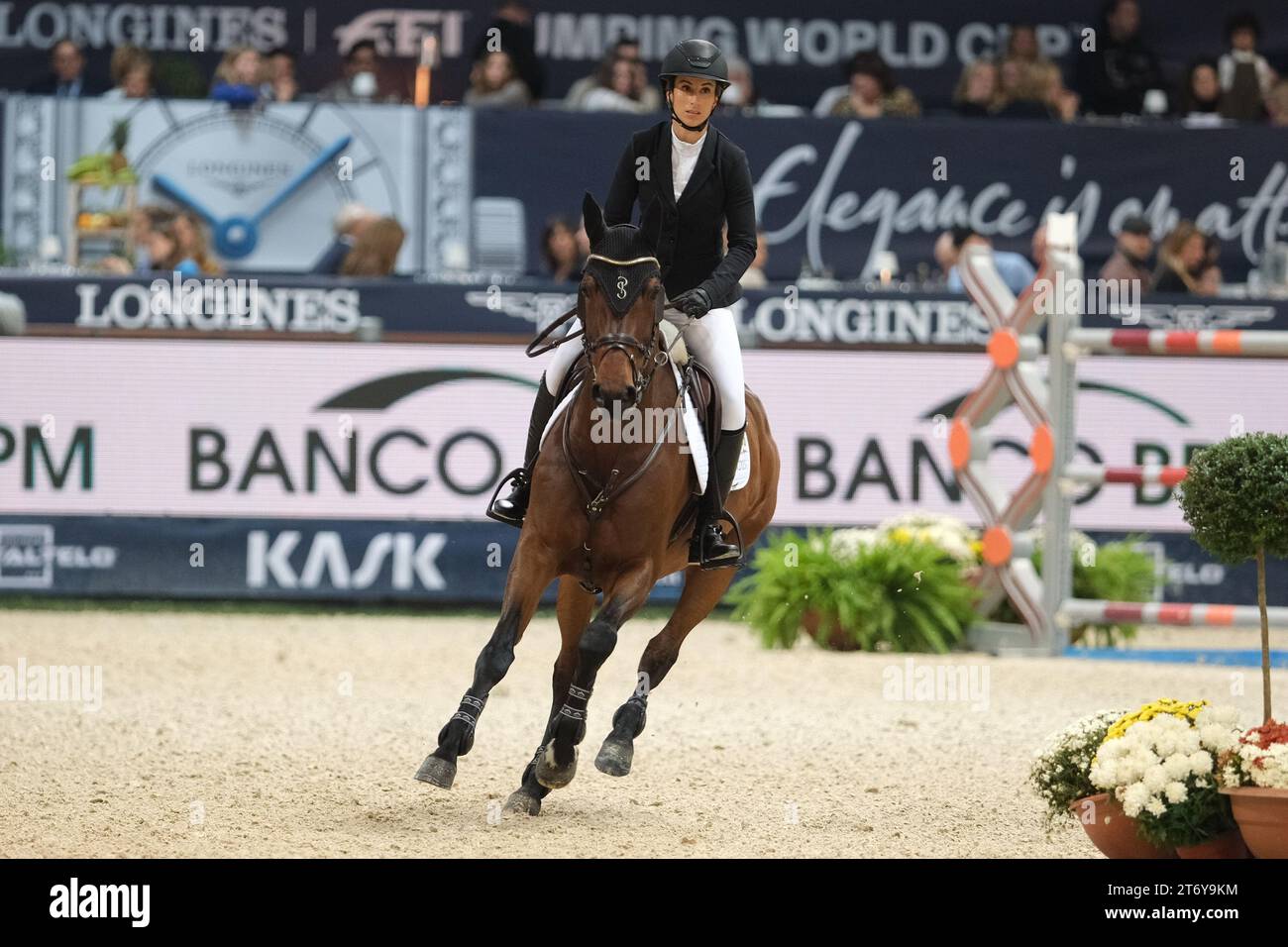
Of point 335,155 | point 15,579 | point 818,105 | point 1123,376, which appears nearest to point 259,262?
point 335,155

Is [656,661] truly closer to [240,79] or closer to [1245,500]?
[1245,500]

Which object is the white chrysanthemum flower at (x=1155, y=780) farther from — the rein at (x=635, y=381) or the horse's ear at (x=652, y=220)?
the horse's ear at (x=652, y=220)

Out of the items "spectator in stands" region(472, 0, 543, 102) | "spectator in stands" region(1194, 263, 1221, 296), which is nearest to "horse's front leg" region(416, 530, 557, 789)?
"spectator in stands" region(1194, 263, 1221, 296)

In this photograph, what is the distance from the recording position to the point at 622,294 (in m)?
5.93

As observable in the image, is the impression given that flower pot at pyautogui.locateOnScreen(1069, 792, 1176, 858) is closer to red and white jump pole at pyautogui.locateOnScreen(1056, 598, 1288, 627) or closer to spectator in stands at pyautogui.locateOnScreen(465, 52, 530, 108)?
red and white jump pole at pyautogui.locateOnScreen(1056, 598, 1288, 627)

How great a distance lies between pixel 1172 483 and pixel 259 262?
257 inches

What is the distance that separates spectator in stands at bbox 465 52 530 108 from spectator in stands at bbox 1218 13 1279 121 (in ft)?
17.7

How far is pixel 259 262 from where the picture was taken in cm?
1340

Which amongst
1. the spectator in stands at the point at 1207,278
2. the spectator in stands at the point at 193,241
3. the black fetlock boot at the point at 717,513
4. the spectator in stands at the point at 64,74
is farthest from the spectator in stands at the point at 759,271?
the black fetlock boot at the point at 717,513

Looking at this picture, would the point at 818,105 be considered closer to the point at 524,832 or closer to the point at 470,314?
the point at 470,314

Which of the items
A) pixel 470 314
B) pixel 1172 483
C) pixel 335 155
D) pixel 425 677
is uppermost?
pixel 335 155

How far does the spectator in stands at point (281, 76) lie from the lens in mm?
13703

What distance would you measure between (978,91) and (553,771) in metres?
9.73

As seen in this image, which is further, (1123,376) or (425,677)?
(1123,376)
